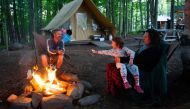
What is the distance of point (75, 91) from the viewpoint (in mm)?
5348

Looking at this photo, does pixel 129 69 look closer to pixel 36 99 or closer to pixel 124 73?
pixel 124 73

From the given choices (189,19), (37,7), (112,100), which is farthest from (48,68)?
(37,7)

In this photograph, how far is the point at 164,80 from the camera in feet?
16.8

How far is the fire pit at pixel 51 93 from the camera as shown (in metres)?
5.00

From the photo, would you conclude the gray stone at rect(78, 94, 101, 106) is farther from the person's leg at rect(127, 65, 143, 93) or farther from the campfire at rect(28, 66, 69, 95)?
the person's leg at rect(127, 65, 143, 93)

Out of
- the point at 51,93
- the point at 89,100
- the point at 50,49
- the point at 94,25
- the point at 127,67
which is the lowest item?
the point at 89,100

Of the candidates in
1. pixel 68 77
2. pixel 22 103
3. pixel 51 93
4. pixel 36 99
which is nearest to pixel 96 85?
pixel 68 77

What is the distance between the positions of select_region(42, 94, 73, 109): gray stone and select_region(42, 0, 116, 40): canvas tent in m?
10.8

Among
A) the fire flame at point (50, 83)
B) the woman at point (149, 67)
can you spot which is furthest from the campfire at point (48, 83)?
the woman at point (149, 67)

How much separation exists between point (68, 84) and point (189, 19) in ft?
9.28

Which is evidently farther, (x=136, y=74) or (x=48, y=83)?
(x=48, y=83)

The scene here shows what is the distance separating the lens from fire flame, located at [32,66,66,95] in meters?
5.38

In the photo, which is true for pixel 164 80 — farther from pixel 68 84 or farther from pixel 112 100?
pixel 68 84

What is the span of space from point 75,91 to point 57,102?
1.59 feet
